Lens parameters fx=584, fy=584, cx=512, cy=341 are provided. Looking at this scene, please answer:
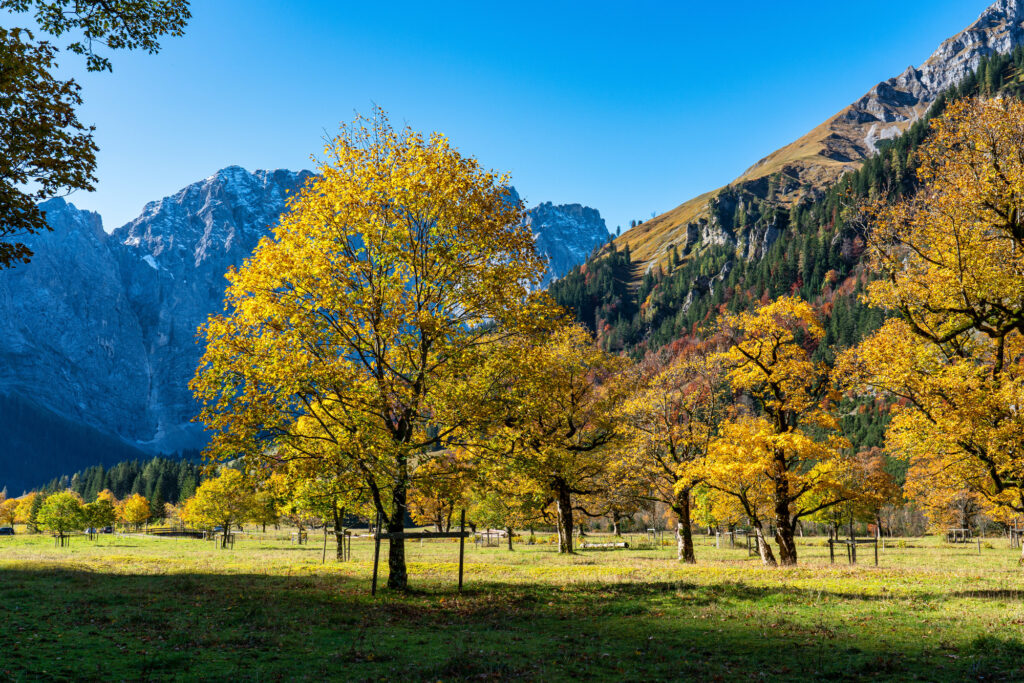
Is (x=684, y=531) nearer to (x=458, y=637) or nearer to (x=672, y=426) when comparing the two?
(x=672, y=426)

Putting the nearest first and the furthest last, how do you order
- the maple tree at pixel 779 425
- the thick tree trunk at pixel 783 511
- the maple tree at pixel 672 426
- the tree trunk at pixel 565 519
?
the maple tree at pixel 779 425 < the thick tree trunk at pixel 783 511 < the maple tree at pixel 672 426 < the tree trunk at pixel 565 519

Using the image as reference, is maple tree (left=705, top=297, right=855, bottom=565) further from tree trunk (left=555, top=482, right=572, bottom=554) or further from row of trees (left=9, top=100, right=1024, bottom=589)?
tree trunk (left=555, top=482, right=572, bottom=554)

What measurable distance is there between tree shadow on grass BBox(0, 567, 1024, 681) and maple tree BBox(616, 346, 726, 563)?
18054 mm

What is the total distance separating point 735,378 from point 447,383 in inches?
783

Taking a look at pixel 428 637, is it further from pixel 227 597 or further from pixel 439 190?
pixel 439 190

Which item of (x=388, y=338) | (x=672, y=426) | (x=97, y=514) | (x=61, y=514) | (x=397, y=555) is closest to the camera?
(x=388, y=338)

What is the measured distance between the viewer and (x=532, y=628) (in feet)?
51.4

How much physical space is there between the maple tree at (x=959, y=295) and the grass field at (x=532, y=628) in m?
5.04

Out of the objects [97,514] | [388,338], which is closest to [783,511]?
[388,338]

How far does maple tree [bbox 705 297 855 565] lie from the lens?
3039cm

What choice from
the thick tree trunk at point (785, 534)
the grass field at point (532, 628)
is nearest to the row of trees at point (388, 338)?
the grass field at point (532, 628)

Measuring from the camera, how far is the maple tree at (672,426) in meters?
40.3

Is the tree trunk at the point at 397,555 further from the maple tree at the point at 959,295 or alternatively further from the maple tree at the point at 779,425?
the maple tree at the point at 959,295

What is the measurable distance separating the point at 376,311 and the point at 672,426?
2712 centimetres
